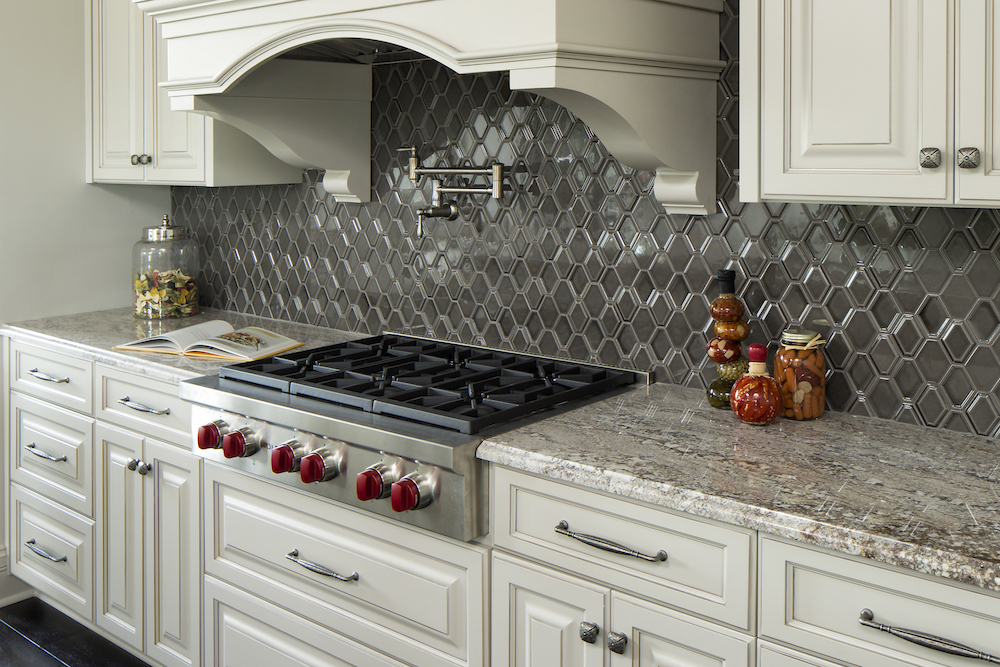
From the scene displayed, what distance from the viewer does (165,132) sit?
285 cm

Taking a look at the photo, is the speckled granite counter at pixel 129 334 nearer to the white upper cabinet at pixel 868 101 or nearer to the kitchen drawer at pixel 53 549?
the kitchen drawer at pixel 53 549

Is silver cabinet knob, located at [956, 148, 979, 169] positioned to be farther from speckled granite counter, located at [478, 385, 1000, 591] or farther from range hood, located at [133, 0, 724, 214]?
range hood, located at [133, 0, 724, 214]

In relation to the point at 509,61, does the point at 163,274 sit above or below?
below

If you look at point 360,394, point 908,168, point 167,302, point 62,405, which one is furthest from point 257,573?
point 908,168

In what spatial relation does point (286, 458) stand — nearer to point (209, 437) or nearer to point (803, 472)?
point (209, 437)

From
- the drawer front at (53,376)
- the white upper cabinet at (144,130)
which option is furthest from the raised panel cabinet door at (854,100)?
the drawer front at (53,376)

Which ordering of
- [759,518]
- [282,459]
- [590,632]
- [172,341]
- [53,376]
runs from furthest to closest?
[53,376], [172,341], [282,459], [590,632], [759,518]

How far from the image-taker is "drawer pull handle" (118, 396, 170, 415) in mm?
2387

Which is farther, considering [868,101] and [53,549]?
[53,549]

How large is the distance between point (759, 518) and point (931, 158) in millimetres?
638

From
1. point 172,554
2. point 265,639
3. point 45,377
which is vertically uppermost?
point 45,377

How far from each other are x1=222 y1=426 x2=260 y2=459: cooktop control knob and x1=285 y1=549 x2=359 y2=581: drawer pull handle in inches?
9.6

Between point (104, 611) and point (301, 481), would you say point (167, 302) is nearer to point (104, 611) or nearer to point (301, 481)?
point (104, 611)

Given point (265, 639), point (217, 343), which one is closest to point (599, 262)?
point (217, 343)
